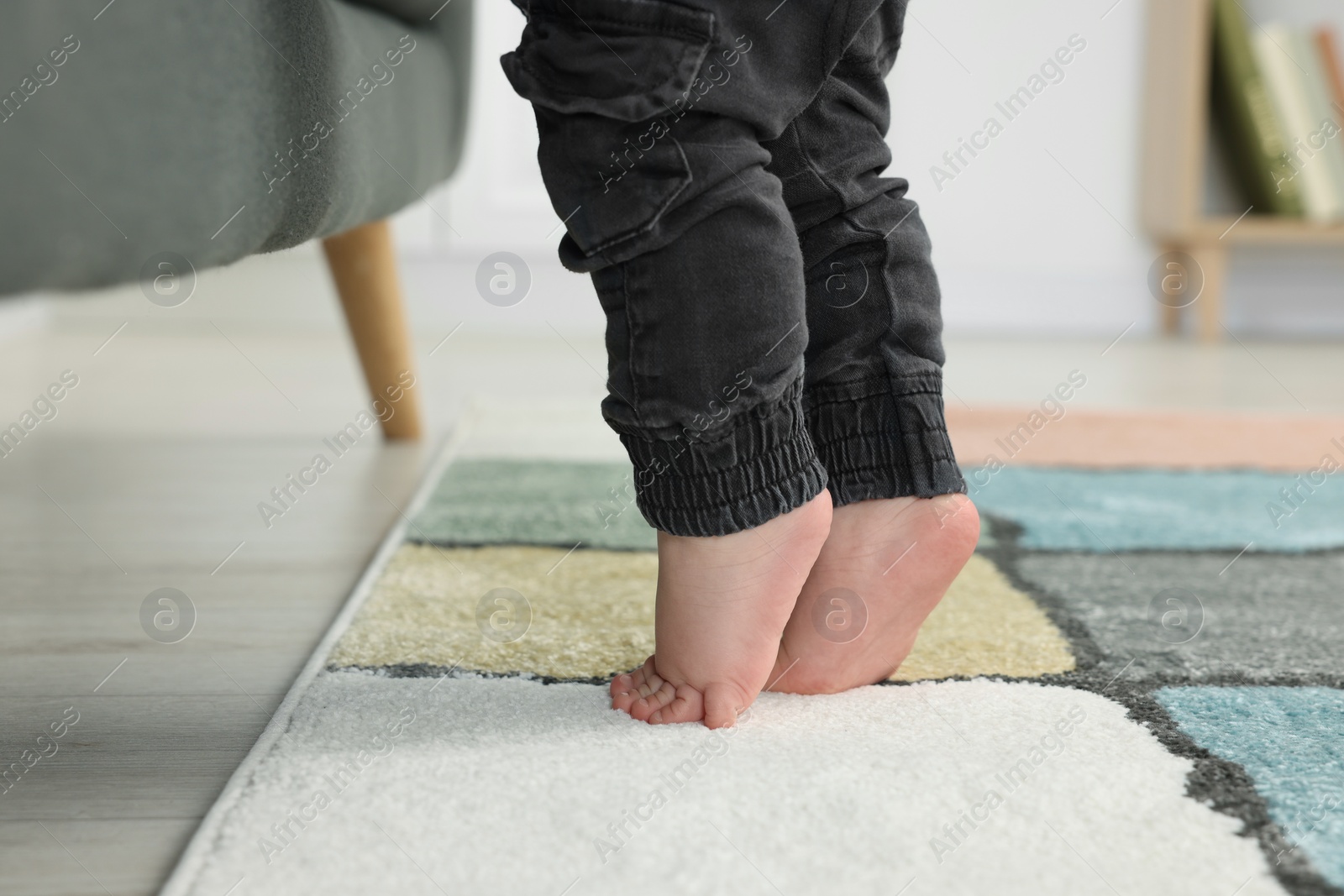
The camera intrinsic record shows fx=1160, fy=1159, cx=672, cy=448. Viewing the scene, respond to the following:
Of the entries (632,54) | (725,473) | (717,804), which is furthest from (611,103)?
(717,804)

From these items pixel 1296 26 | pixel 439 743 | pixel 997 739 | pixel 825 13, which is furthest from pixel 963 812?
pixel 1296 26

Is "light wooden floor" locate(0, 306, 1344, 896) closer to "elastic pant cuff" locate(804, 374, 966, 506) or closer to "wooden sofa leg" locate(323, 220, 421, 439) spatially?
"wooden sofa leg" locate(323, 220, 421, 439)

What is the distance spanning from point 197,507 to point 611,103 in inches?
24.5

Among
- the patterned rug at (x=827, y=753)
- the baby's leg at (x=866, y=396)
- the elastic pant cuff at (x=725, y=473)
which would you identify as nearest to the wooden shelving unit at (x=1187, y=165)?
the patterned rug at (x=827, y=753)

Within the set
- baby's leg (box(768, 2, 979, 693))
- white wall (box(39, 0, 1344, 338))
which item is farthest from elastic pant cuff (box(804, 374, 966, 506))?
white wall (box(39, 0, 1344, 338))

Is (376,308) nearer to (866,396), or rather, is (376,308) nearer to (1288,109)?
(866,396)

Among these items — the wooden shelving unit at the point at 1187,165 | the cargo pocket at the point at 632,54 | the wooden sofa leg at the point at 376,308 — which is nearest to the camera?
the cargo pocket at the point at 632,54

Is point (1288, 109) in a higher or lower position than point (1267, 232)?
higher

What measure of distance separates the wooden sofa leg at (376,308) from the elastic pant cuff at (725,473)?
65cm

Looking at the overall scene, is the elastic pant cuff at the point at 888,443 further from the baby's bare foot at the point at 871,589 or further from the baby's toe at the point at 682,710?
the baby's toe at the point at 682,710

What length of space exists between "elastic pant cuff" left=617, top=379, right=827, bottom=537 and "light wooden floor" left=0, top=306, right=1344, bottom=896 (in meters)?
0.21

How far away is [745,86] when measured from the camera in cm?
48

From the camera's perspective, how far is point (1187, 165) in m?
2.00

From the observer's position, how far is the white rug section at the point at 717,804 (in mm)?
380
